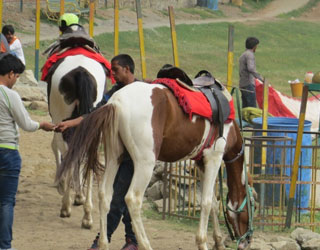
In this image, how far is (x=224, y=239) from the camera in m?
7.43

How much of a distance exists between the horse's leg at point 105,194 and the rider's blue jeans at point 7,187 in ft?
2.15

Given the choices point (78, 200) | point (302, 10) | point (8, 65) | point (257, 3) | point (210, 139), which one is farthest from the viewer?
point (257, 3)

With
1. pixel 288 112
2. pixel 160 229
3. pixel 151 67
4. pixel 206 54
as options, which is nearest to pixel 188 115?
pixel 160 229

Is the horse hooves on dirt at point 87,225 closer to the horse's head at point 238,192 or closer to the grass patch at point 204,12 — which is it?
the horse's head at point 238,192

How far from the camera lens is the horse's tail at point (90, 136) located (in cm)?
608

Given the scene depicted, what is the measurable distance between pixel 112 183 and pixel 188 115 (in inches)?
31.9

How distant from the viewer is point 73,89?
25.9ft

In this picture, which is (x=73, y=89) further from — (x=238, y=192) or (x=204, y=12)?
(x=204, y=12)

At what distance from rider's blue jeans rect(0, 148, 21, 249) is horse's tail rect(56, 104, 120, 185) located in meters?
0.34

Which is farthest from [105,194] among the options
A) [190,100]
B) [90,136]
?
[190,100]

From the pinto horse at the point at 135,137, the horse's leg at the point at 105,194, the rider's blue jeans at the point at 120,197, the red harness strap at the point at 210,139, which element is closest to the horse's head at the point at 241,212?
the red harness strap at the point at 210,139

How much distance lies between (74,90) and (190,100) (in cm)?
Answer: 178

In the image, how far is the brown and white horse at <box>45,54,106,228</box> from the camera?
7730 mm

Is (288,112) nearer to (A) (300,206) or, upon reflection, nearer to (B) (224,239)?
(A) (300,206)
